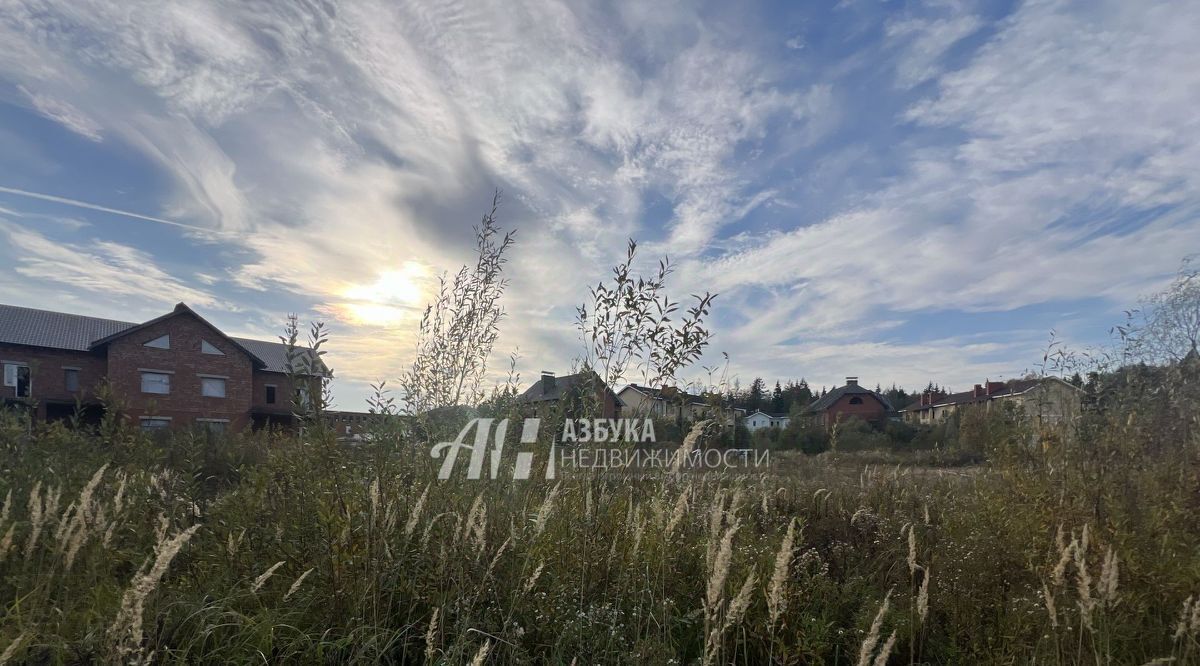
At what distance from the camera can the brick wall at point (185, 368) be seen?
25875 millimetres

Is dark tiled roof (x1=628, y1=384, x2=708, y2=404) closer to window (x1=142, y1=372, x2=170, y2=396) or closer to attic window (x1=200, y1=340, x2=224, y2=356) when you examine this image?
window (x1=142, y1=372, x2=170, y2=396)

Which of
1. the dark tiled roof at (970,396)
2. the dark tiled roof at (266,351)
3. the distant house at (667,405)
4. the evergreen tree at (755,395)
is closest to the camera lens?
the distant house at (667,405)

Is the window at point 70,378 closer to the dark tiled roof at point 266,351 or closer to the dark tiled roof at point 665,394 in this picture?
the dark tiled roof at point 266,351

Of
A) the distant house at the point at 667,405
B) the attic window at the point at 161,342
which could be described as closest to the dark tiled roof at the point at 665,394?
the distant house at the point at 667,405

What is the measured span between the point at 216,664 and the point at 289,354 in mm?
1339

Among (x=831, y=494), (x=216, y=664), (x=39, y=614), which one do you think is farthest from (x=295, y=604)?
(x=831, y=494)

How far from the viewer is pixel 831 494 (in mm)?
6352

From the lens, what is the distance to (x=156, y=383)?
26609mm

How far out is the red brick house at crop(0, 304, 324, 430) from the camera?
971 inches

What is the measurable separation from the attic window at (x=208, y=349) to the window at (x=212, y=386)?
1.34m

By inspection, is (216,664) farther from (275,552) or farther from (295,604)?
(275,552)

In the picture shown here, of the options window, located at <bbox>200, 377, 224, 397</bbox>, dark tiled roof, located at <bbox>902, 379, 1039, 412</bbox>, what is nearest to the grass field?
dark tiled roof, located at <bbox>902, 379, 1039, 412</bbox>

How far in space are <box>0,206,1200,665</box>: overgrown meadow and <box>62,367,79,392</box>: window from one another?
29086mm

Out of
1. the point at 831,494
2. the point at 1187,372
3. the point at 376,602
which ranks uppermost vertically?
the point at 1187,372
